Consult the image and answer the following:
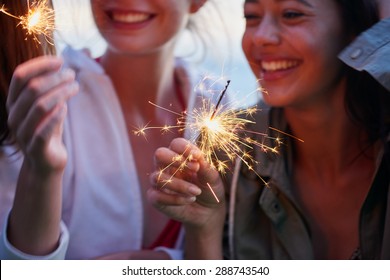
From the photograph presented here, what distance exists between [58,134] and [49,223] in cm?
19

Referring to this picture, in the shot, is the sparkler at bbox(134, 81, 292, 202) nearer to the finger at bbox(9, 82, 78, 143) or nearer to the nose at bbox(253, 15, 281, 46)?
the nose at bbox(253, 15, 281, 46)

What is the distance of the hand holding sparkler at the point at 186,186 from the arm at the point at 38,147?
21 cm

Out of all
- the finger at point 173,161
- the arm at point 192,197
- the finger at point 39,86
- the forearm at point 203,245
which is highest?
the finger at point 39,86

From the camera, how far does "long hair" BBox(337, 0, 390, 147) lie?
4.73 ft

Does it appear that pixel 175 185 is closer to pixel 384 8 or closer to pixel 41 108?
pixel 41 108

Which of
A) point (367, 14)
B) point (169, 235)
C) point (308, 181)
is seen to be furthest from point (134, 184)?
point (367, 14)

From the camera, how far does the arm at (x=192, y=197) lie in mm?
1327

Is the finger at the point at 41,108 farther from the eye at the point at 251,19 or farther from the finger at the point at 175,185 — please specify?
the eye at the point at 251,19

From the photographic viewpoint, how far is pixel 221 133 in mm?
1441

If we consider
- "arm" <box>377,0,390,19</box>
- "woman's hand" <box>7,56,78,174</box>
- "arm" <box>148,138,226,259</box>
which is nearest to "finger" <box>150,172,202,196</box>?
"arm" <box>148,138,226,259</box>

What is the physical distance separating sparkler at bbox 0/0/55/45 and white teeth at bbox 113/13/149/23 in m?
0.16

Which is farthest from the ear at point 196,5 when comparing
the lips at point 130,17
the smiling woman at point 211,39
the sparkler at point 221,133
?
the sparkler at point 221,133

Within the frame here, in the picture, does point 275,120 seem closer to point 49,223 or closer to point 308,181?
point 308,181
